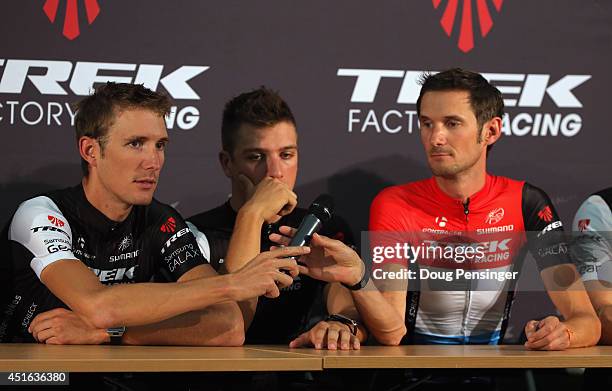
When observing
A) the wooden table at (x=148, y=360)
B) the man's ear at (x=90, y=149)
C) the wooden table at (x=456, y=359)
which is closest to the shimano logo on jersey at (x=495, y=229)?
the wooden table at (x=456, y=359)

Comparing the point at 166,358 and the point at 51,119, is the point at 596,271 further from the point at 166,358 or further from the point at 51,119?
the point at 51,119

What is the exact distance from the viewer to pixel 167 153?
3512 mm

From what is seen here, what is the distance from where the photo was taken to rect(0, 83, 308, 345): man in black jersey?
2.51 m

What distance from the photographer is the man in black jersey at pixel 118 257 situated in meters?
2.51

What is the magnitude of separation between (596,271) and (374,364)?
1.32 meters

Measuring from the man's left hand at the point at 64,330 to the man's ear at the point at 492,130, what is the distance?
151 centimetres

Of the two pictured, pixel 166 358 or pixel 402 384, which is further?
pixel 402 384

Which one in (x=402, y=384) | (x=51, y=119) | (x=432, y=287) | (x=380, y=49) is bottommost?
(x=402, y=384)

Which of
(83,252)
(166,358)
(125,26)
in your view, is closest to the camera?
(166,358)

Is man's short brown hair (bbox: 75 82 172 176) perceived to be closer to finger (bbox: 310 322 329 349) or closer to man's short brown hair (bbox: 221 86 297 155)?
man's short brown hair (bbox: 221 86 297 155)


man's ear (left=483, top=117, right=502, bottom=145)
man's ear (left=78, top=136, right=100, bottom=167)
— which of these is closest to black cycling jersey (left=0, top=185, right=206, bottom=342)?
man's ear (left=78, top=136, right=100, bottom=167)

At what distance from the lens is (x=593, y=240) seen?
3334mm

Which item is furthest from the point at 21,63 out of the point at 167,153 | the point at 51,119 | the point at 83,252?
the point at 83,252

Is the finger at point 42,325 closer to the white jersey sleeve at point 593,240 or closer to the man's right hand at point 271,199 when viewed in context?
the man's right hand at point 271,199
